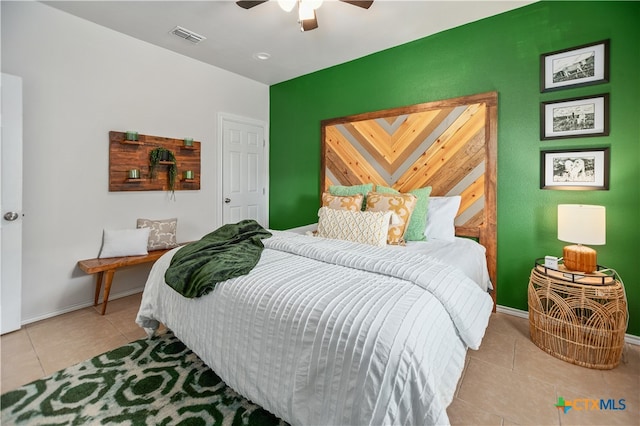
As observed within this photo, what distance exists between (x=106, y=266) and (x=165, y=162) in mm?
1259

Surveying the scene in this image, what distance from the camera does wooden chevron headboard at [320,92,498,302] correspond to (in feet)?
9.01

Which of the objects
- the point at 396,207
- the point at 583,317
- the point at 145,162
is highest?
the point at 145,162

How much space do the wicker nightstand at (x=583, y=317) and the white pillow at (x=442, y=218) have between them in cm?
77

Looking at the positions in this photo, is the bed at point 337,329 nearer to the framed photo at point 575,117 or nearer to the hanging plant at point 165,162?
the framed photo at point 575,117

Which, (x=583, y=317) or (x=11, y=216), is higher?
(x=11, y=216)

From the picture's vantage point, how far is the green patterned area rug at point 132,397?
1.49 m

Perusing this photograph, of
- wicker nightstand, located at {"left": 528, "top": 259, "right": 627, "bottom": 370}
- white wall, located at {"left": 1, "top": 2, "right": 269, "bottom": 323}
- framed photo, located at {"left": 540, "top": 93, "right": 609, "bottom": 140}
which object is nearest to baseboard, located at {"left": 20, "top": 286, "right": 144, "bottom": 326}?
white wall, located at {"left": 1, "top": 2, "right": 269, "bottom": 323}

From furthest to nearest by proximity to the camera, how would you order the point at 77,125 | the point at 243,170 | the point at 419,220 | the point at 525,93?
1. the point at 243,170
2. the point at 77,125
3. the point at 419,220
4. the point at 525,93

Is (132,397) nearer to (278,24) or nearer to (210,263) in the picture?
(210,263)

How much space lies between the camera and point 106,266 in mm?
2678

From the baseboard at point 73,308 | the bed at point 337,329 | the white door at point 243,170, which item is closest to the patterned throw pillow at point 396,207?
the bed at point 337,329

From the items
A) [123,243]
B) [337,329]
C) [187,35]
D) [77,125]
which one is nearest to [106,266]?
[123,243]

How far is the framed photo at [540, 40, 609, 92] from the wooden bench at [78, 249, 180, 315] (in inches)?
153

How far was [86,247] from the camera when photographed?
289 centimetres
